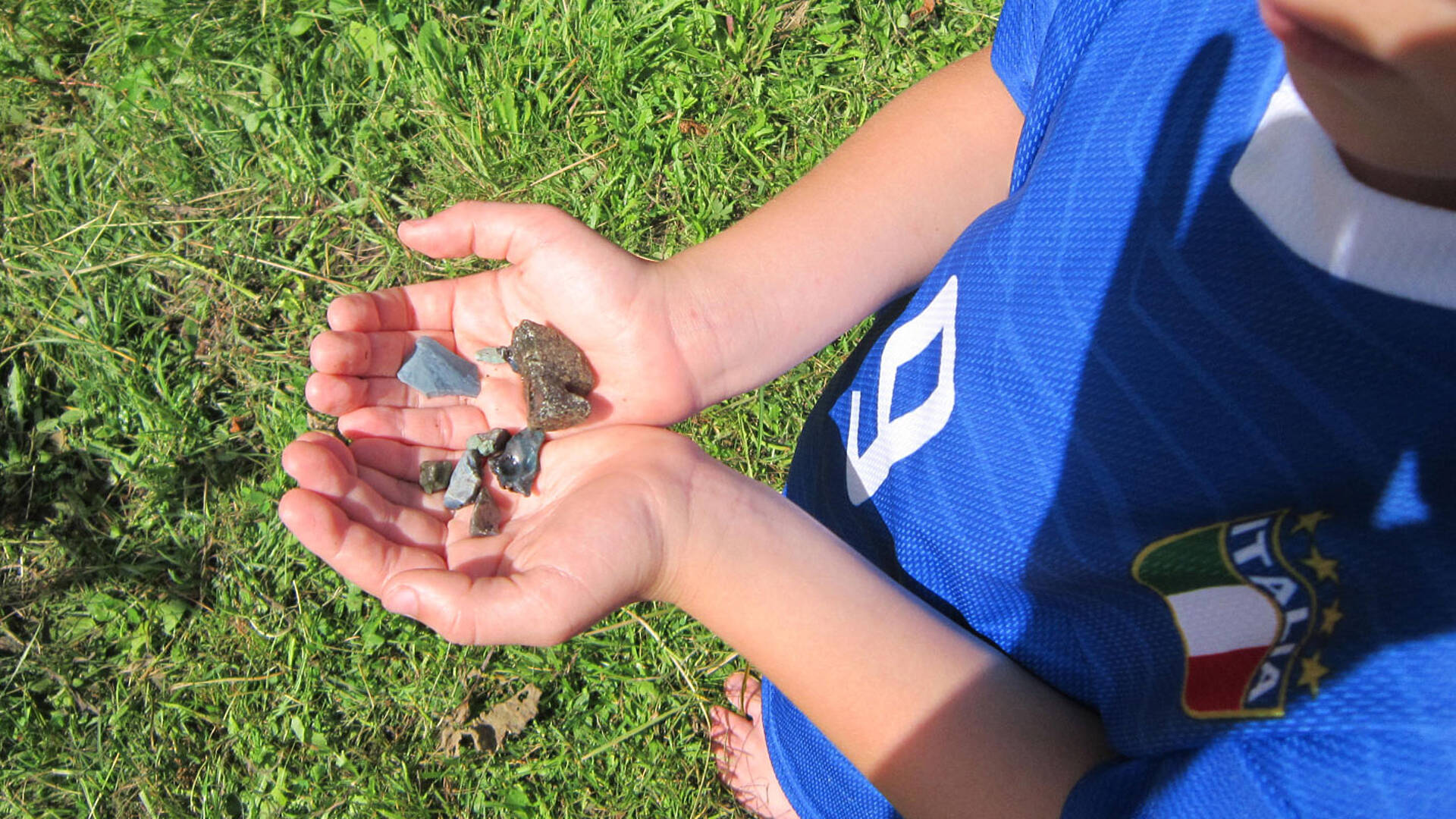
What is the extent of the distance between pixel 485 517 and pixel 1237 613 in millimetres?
1566

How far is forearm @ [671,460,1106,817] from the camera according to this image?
166cm

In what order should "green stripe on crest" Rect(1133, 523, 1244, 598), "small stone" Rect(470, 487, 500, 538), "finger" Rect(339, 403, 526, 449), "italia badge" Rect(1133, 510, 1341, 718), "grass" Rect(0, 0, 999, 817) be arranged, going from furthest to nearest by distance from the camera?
"grass" Rect(0, 0, 999, 817), "finger" Rect(339, 403, 526, 449), "small stone" Rect(470, 487, 500, 538), "green stripe on crest" Rect(1133, 523, 1244, 598), "italia badge" Rect(1133, 510, 1341, 718)

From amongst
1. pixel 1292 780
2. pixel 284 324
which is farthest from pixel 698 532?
pixel 284 324

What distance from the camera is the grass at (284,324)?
3.22 m

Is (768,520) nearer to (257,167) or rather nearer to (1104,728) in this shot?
(1104,728)

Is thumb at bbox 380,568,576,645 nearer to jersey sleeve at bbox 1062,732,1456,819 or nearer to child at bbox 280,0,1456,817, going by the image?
child at bbox 280,0,1456,817

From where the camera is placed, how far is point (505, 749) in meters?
3.26

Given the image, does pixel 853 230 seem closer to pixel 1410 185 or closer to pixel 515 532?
pixel 515 532

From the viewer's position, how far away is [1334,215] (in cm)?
128

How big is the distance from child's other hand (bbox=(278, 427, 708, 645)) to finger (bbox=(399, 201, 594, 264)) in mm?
500

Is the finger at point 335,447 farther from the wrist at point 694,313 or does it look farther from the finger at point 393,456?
the wrist at point 694,313

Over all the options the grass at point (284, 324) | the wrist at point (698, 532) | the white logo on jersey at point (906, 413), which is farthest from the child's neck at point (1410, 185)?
the grass at point (284, 324)

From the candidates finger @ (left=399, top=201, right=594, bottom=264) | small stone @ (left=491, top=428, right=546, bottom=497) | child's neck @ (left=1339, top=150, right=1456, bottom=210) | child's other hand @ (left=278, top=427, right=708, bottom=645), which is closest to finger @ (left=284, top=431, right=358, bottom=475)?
child's other hand @ (left=278, top=427, right=708, bottom=645)

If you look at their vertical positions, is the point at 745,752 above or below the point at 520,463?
below
